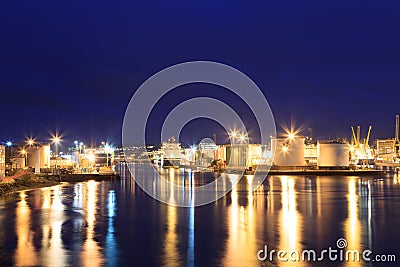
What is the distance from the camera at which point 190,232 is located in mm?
14812

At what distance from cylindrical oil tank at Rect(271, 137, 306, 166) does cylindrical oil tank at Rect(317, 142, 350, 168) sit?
101 inches

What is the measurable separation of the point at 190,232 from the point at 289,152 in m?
A: 51.8

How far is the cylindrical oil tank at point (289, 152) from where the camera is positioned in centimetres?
6525

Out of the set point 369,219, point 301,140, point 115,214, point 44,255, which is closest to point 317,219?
point 369,219

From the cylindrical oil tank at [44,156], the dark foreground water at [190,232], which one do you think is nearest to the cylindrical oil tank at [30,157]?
the cylindrical oil tank at [44,156]

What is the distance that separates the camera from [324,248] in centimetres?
1215

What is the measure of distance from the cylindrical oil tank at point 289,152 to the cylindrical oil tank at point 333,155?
2.57 m

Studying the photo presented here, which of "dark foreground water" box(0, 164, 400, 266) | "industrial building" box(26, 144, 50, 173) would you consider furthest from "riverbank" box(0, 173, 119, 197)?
"industrial building" box(26, 144, 50, 173)

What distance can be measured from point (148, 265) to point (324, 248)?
4.35 metres

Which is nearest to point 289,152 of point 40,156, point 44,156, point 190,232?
point 44,156

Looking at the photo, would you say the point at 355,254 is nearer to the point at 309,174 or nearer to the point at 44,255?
the point at 44,255

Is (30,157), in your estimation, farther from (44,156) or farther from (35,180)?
(35,180)

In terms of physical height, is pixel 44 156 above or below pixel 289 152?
below

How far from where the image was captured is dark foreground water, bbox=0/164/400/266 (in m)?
11.1
